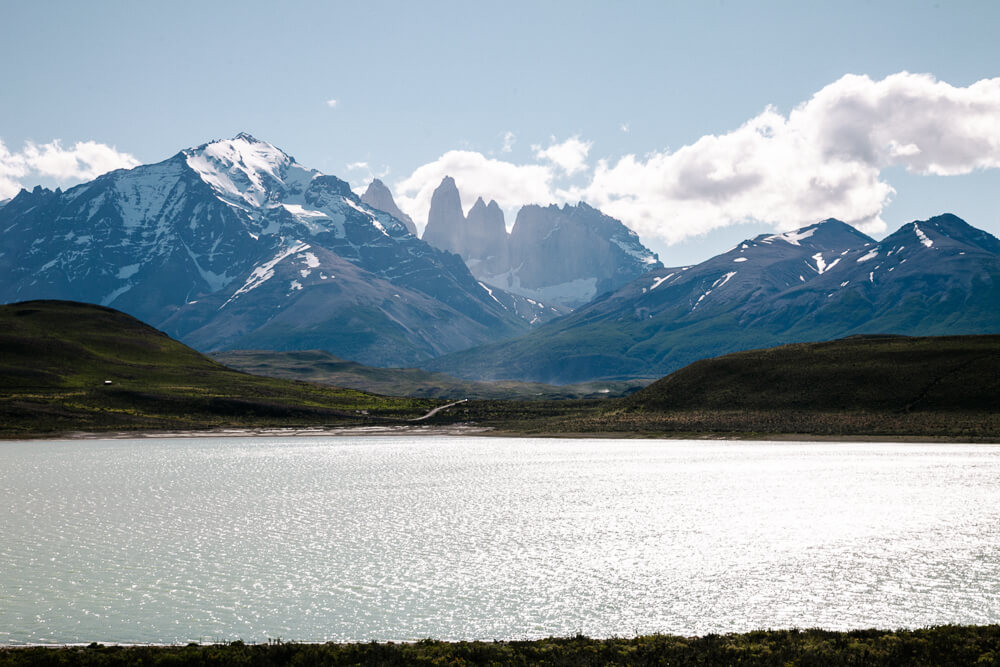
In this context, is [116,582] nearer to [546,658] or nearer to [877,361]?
[546,658]

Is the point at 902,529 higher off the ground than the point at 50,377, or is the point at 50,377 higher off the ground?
the point at 50,377

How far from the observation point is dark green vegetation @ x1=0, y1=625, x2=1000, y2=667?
23.8 meters

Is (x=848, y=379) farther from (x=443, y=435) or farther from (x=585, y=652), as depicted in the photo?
(x=585, y=652)

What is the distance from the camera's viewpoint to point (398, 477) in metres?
80.4

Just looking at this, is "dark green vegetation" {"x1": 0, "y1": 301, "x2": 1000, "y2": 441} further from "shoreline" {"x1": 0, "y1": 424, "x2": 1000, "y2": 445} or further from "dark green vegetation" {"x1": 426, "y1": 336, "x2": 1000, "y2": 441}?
"shoreline" {"x1": 0, "y1": 424, "x2": 1000, "y2": 445}

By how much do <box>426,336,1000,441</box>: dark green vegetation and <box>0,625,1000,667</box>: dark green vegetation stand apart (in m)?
114

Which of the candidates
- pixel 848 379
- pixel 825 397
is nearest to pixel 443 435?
pixel 825 397

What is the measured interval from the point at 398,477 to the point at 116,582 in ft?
153

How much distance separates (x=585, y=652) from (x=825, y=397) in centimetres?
14523

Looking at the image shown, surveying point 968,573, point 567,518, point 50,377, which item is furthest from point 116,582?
point 50,377

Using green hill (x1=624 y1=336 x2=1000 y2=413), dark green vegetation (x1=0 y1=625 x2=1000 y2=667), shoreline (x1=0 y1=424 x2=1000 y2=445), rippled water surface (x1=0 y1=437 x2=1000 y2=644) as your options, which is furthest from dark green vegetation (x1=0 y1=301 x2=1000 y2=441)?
dark green vegetation (x1=0 y1=625 x2=1000 y2=667)

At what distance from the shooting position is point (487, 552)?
41.3 metres

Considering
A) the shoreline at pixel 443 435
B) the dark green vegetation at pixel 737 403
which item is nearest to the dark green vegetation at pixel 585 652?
the shoreline at pixel 443 435

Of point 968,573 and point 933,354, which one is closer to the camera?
point 968,573
